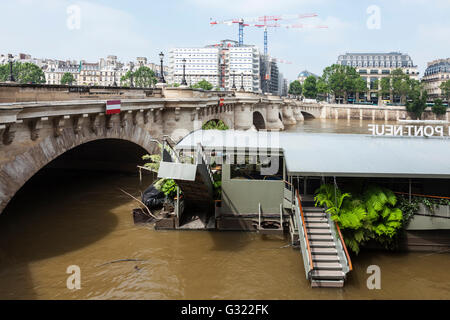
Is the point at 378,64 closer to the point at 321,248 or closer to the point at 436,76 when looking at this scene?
the point at 436,76

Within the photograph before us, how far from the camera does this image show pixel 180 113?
2809 centimetres

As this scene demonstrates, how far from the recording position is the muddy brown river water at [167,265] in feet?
45.8

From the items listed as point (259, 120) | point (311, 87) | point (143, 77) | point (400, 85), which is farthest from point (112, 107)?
point (311, 87)

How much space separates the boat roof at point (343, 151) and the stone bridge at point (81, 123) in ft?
14.0

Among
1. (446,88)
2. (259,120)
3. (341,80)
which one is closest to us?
(259,120)

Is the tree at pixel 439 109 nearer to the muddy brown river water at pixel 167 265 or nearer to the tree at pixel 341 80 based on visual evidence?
the tree at pixel 341 80

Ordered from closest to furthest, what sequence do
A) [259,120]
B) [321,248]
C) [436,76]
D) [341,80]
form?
[321,248]
[259,120]
[341,80]
[436,76]

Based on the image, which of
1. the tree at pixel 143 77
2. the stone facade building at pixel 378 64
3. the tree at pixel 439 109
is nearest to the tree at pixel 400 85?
the tree at pixel 439 109

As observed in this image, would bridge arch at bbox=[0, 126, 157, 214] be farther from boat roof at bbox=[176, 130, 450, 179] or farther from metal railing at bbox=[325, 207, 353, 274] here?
metal railing at bbox=[325, 207, 353, 274]

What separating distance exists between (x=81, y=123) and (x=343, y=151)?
11.7 m

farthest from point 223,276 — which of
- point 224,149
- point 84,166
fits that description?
point 84,166

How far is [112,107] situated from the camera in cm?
2014

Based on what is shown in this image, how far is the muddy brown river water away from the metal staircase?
1.58 feet

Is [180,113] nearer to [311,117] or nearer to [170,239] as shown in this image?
[170,239]
